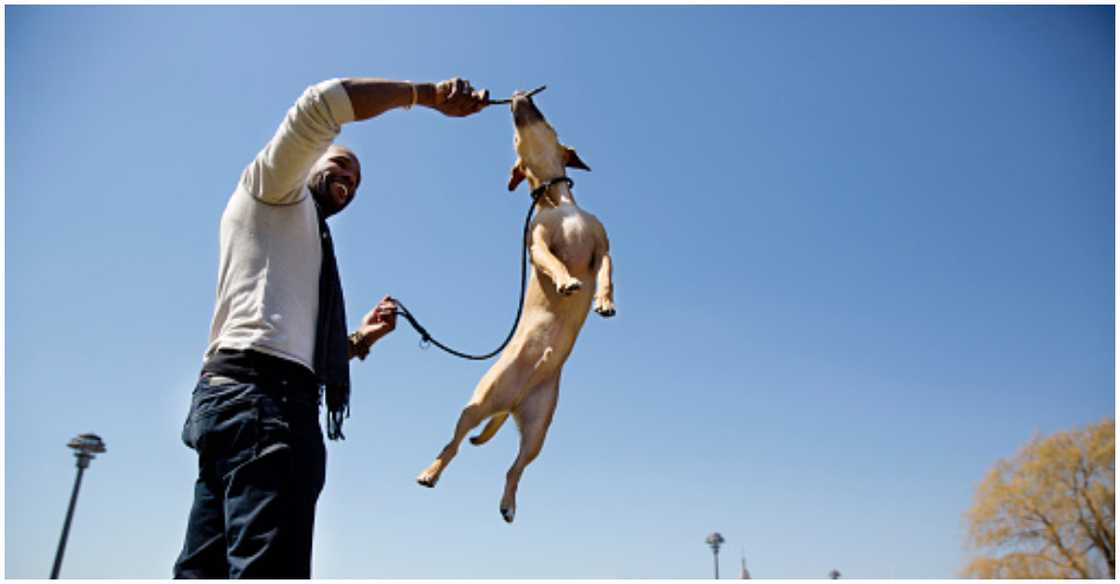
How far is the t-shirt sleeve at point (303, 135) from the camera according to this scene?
1957 mm

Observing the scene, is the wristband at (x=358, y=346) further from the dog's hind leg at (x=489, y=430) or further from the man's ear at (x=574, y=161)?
the man's ear at (x=574, y=161)

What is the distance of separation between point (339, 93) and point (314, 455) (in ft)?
3.25

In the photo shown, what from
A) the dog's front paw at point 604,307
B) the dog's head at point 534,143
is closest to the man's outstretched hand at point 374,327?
the dog's front paw at point 604,307

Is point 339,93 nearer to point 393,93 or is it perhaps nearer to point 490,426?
point 393,93

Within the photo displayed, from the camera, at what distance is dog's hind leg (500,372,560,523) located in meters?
3.80

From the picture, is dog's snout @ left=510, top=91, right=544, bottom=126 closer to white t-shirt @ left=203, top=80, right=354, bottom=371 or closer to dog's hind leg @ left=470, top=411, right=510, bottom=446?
dog's hind leg @ left=470, top=411, right=510, bottom=446

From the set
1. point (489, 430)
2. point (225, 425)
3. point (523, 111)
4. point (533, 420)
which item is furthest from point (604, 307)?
point (225, 425)

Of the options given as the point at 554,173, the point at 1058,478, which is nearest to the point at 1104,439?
the point at 1058,478

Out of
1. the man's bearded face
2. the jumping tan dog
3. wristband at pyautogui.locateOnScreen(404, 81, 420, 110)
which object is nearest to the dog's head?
the jumping tan dog

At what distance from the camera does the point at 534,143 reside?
14.6ft

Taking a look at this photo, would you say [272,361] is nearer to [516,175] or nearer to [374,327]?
[374,327]

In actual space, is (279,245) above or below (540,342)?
below

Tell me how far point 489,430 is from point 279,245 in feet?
6.70

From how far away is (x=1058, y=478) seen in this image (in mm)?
19500
